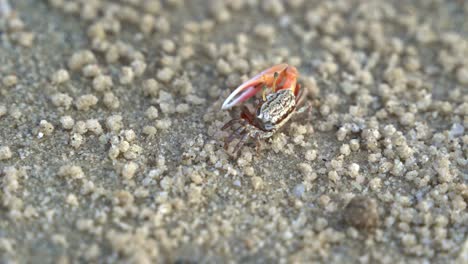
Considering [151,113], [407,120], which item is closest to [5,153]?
[151,113]

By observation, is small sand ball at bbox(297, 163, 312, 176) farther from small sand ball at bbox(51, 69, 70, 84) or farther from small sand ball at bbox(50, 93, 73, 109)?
small sand ball at bbox(51, 69, 70, 84)

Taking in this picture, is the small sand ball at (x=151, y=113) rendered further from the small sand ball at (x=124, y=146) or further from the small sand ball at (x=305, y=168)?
the small sand ball at (x=305, y=168)

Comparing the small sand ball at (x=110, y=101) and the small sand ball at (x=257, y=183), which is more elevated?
the small sand ball at (x=110, y=101)

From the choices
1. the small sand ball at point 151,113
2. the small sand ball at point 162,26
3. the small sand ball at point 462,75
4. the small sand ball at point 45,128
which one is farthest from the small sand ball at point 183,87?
the small sand ball at point 462,75

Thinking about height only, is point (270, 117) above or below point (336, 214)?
above

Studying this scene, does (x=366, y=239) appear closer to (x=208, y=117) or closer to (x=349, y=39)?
(x=208, y=117)

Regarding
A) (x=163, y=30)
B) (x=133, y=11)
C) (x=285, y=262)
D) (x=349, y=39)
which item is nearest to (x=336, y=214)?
(x=285, y=262)
